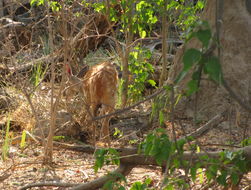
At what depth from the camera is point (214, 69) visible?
1.53 meters

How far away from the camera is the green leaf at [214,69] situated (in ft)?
4.95

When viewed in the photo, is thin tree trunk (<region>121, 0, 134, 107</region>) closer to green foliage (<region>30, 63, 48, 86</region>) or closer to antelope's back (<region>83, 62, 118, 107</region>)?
antelope's back (<region>83, 62, 118, 107</region>)

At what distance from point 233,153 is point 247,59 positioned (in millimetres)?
3458

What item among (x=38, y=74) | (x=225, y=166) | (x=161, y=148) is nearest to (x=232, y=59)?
(x=38, y=74)

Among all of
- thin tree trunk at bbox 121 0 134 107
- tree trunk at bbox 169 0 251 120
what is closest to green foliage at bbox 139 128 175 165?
tree trunk at bbox 169 0 251 120

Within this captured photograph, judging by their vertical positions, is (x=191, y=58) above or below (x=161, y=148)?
above

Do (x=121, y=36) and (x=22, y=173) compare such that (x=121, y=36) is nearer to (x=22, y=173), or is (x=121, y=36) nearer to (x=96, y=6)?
(x=96, y=6)

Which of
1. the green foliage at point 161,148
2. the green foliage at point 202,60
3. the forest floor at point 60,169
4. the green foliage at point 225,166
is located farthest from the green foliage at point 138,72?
the green foliage at point 202,60

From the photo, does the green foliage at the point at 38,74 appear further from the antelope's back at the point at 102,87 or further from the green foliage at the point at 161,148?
the green foliage at the point at 161,148

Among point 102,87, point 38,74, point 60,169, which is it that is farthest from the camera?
point 38,74

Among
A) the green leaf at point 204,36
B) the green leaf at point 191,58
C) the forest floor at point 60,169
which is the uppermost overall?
the green leaf at point 204,36

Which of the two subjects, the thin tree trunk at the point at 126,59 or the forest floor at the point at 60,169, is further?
the thin tree trunk at the point at 126,59

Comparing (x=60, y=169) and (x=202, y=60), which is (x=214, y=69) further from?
(x=60, y=169)

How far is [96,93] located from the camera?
19.3 ft
